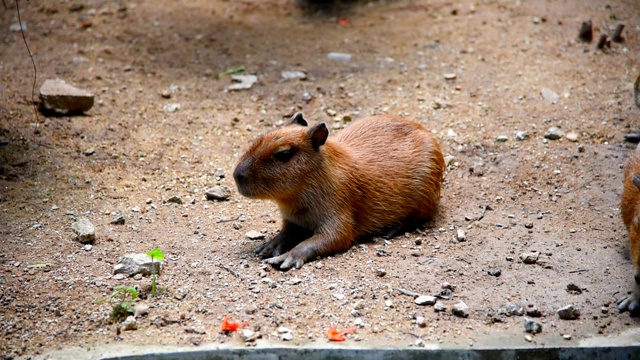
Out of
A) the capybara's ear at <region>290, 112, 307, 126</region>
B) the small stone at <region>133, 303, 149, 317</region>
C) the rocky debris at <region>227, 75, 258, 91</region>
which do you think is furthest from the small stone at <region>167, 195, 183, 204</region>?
the rocky debris at <region>227, 75, 258, 91</region>

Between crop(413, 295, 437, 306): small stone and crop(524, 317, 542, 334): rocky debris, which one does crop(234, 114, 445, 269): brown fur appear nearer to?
crop(413, 295, 437, 306): small stone

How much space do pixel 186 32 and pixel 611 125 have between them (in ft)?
16.9

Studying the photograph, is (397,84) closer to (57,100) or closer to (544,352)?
(57,100)

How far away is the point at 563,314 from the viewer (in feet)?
15.0

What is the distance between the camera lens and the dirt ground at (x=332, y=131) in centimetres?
461

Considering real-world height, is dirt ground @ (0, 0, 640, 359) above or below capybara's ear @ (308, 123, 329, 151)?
below

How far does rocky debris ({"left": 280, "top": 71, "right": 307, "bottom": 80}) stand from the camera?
8.20m

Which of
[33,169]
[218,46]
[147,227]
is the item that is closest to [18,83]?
[33,169]

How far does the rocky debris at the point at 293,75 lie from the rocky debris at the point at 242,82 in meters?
0.32

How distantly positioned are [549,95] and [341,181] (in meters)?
3.21

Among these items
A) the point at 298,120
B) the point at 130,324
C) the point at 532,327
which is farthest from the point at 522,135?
the point at 130,324

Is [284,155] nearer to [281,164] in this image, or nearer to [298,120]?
[281,164]

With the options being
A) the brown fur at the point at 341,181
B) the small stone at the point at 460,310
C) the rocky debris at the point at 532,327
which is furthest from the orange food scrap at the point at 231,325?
the rocky debris at the point at 532,327

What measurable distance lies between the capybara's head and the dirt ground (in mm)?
540
